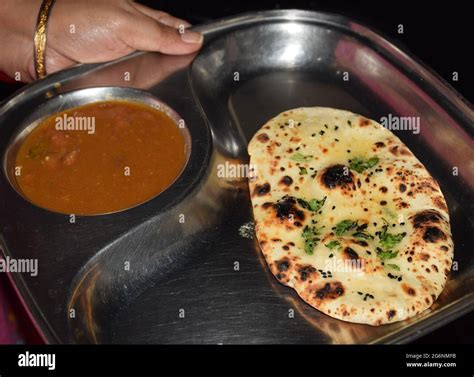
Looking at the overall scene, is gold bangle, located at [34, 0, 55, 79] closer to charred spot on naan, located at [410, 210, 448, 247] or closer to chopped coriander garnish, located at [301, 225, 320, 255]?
chopped coriander garnish, located at [301, 225, 320, 255]

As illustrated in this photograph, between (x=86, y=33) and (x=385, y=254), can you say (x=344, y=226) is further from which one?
(x=86, y=33)

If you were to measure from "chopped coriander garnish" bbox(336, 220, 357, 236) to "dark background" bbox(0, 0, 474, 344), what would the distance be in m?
1.38

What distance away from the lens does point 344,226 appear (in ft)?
8.66

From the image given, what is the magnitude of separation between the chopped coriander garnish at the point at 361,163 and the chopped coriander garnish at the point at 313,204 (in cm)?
25

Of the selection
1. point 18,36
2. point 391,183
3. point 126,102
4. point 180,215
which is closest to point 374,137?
point 391,183

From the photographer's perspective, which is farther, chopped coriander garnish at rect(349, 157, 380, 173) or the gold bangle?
the gold bangle

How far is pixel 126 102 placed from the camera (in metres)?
3.21

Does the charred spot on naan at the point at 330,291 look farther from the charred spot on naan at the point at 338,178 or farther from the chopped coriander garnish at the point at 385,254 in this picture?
the charred spot on naan at the point at 338,178

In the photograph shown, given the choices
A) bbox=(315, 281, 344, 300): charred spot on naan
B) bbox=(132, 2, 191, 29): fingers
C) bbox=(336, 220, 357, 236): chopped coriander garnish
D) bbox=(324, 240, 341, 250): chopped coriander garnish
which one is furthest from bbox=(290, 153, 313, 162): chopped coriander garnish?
bbox=(132, 2, 191, 29): fingers

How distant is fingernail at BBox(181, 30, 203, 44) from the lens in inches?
134

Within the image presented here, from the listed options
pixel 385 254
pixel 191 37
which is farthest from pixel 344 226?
pixel 191 37

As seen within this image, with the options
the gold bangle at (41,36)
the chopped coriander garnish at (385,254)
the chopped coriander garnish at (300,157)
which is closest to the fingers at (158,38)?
the gold bangle at (41,36)

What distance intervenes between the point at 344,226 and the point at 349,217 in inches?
3.2

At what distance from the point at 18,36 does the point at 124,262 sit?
1600 millimetres
